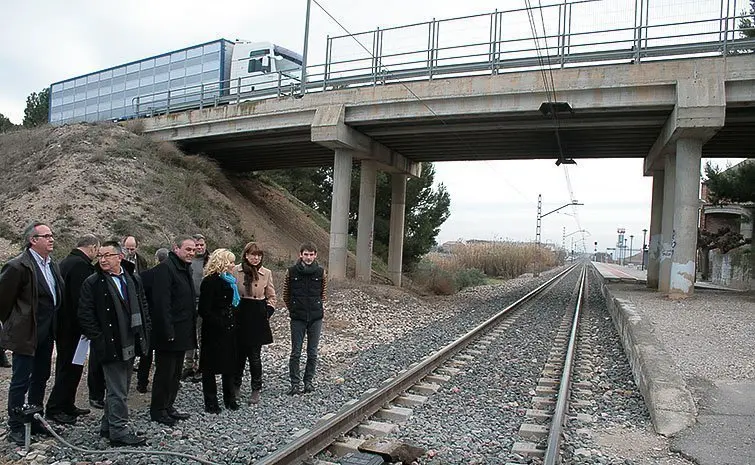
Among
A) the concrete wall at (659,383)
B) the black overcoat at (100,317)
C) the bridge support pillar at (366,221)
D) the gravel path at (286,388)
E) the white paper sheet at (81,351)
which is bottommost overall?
the gravel path at (286,388)

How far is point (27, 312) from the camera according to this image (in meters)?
5.17

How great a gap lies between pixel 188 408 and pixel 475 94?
13.9m

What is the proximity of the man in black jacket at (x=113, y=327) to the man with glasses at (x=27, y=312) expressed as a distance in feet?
1.52

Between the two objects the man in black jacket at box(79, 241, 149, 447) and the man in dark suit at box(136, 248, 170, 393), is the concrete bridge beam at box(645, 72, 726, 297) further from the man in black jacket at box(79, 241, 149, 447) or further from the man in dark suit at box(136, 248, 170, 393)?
the man in black jacket at box(79, 241, 149, 447)

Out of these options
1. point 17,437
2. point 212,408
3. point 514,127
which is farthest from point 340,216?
point 17,437

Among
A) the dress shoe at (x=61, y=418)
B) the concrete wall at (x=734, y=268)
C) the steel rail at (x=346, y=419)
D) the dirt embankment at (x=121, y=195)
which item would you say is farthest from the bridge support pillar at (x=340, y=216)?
the concrete wall at (x=734, y=268)

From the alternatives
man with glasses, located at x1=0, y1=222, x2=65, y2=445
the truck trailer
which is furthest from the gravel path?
the truck trailer

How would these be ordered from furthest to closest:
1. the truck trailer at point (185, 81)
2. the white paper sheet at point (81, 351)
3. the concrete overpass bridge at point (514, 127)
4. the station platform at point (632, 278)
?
the station platform at point (632, 278) → the truck trailer at point (185, 81) → the concrete overpass bridge at point (514, 127) → the white paper sheet at point (81, 351)

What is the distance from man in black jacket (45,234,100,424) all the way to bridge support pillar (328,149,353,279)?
15.4 meters

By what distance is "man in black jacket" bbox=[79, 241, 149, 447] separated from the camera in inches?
203

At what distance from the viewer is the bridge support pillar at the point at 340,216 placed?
21.4 metres

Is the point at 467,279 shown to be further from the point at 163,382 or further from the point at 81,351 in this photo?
the point at 81,351

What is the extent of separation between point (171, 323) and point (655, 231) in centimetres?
2365

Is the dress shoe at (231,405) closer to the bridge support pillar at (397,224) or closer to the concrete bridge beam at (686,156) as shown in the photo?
the concrete bridge beam at (686,156)
